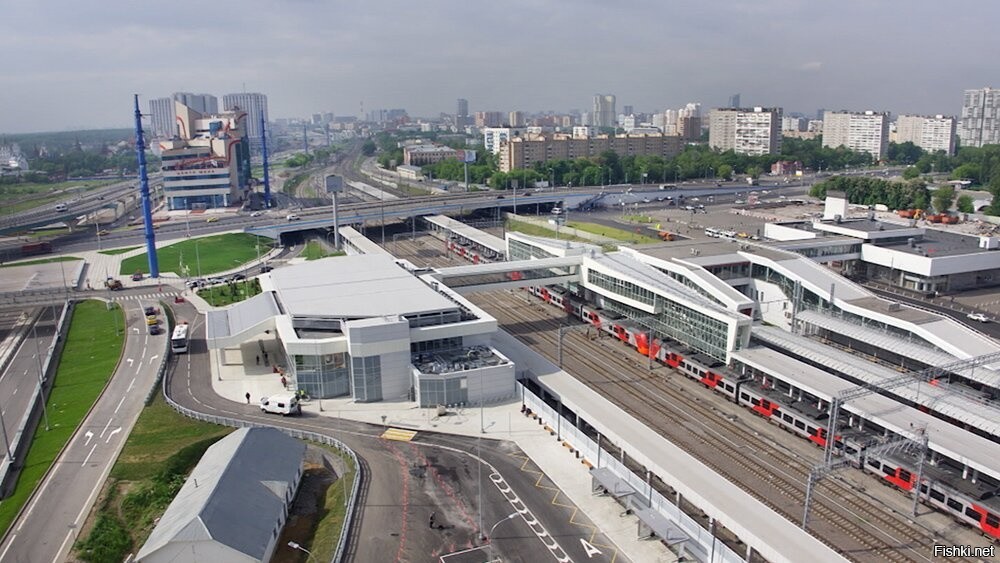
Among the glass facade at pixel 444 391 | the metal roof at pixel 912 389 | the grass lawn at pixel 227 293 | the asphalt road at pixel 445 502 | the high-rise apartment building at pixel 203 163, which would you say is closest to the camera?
the asphalt road at pixel 445 502

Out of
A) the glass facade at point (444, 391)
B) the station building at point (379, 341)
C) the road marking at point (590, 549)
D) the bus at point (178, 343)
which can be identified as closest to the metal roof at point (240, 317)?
the station building at point (379, 341)

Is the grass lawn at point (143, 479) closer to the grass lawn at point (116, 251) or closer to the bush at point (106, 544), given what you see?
the bush at point (106, 544)

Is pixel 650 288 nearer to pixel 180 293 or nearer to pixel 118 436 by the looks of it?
pixel 118 436

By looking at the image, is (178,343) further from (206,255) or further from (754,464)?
(754,464)

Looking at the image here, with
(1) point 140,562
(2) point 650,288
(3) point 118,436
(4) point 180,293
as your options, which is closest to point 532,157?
(4) point 180,293

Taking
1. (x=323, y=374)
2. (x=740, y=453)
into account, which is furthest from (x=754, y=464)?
(x=323, y=374)

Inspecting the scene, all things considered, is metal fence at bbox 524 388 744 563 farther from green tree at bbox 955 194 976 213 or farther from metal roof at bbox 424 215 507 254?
green tree at bbox 955 194 976 213
